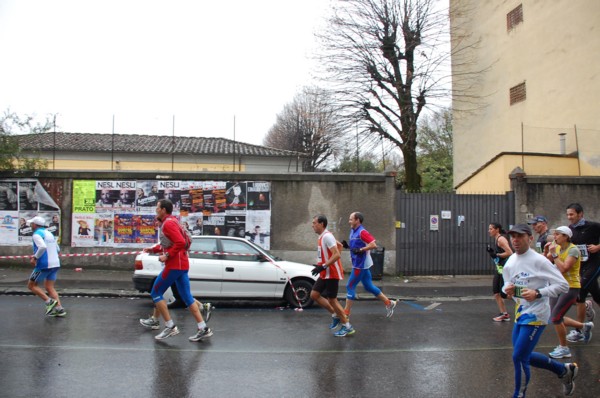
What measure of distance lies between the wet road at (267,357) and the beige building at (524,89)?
Result: 1101 cm

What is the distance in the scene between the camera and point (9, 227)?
1491 centimetres

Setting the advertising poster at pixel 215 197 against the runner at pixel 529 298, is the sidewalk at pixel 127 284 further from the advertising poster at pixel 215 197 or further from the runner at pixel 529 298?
the runner at pixel 529 298

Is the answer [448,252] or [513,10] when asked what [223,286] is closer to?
[448,252]

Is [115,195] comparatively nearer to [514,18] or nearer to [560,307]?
[560,307]

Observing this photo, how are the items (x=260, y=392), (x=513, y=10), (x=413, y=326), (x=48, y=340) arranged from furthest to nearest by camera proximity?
1. (x=513, y=10)
2. (x=413, y=326)
3. (x=48, y=340)
4. (x=260, y=392)

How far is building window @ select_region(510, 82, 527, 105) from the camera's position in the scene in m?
21.1

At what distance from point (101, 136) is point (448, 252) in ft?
85.8

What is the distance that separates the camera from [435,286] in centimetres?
1335

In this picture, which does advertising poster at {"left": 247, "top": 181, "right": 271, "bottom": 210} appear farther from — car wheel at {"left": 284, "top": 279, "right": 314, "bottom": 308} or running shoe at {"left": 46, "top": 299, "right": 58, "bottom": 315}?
running shoe at {"left": 46, "top": 299, "right": 58, "bottom": 315}

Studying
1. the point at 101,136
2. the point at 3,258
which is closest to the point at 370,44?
the point at 3,258

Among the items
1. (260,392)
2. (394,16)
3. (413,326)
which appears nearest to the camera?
(260,392)

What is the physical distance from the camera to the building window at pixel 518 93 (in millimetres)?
21108

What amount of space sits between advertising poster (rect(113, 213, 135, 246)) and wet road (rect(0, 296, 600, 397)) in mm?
5757

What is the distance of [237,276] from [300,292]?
128 cm
